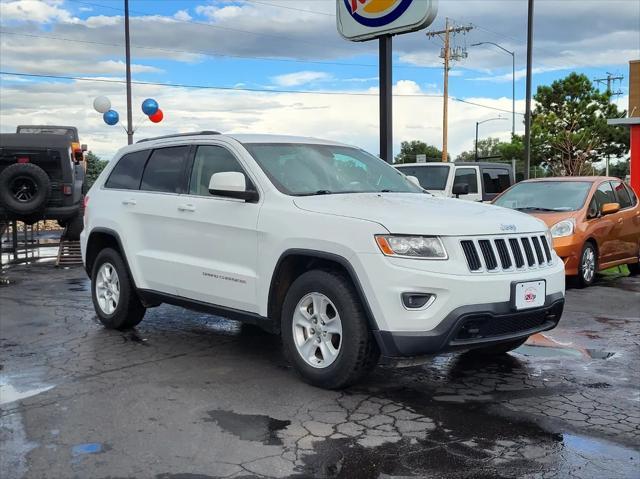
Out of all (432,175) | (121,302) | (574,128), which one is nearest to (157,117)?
(432,175)

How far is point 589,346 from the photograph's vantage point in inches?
251

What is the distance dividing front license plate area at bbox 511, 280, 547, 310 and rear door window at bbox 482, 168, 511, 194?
1104cm

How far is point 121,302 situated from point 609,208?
282 inches

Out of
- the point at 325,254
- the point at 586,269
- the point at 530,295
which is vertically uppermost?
the point at 325,254

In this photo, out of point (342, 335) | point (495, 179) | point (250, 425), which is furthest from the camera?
point (495, 179)

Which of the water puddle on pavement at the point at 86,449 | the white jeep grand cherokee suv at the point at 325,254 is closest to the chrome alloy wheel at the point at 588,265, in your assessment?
the white jeep grand cherokee suv at the point at 325,254

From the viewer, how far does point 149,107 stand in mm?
24859

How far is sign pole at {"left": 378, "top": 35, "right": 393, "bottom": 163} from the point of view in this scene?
1048 cm

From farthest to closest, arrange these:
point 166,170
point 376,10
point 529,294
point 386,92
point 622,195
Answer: point 622,195 < point 376,10 < point 386,92 < point 166,170 < point 529,294

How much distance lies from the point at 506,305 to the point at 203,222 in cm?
252

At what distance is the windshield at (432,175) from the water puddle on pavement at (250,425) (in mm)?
10891

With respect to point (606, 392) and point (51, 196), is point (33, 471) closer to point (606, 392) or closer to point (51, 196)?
point (606, 392)

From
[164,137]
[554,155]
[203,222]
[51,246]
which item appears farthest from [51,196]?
[554,155]

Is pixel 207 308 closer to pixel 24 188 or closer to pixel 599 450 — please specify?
pixel 599 450
